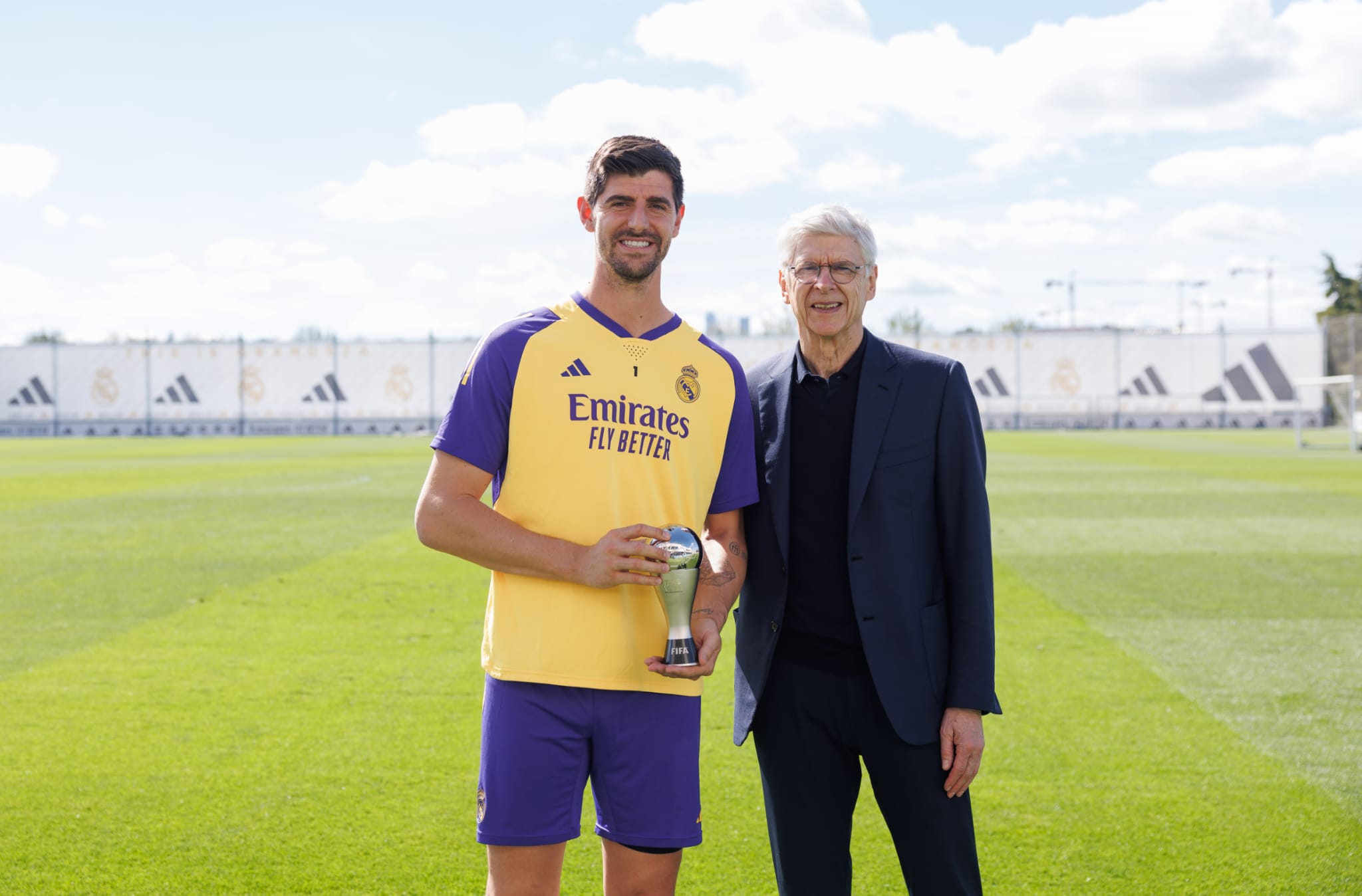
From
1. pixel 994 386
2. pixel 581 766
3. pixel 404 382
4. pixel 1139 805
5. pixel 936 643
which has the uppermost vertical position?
pixel 404 382

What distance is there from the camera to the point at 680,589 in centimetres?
243

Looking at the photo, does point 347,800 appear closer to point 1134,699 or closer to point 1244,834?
point 1244,834

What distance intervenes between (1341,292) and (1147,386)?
28347mm

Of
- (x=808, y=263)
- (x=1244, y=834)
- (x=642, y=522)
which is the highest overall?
(x=808, y=263)

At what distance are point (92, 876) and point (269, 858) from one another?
55 cm

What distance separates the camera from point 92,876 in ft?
12.1

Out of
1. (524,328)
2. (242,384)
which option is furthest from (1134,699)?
(242,384)

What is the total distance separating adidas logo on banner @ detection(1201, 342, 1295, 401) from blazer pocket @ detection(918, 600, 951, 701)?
54.9 meters

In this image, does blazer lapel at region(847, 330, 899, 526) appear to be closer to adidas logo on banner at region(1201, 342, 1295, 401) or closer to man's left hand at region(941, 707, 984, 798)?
man's left hand at region(941, 707, 984, 798)

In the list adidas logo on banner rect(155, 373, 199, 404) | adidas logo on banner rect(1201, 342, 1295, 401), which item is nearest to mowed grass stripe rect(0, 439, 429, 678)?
adidas logo on banner rect(155, 373, 199, 404)

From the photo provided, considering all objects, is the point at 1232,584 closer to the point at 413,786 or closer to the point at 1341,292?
the point at 413,786

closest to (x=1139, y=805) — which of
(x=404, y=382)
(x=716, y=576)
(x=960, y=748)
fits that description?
(x=960, y=748)

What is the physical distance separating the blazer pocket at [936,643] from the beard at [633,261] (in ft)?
3.44

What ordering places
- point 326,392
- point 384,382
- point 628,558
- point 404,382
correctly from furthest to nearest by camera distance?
point 326,392 → point 384,382 → point 404,382 → point 628,558
